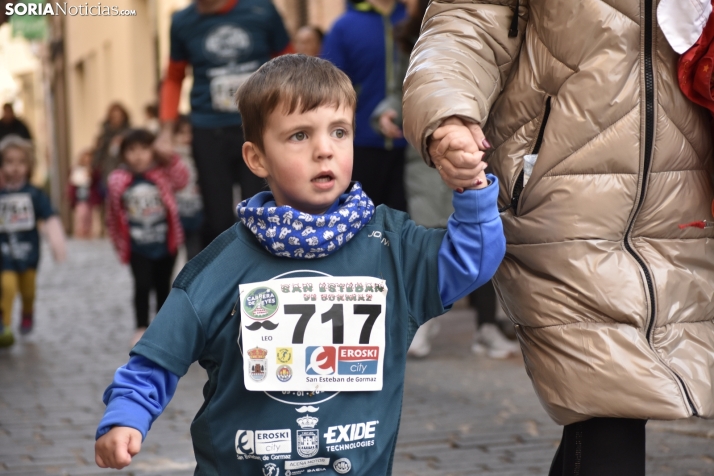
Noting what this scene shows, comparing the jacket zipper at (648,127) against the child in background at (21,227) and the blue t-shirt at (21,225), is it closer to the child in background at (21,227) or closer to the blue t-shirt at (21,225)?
the child in background at (21,227)

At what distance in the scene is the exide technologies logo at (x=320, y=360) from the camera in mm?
2469

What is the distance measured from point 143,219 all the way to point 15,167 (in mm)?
1524

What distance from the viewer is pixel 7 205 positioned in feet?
27.6

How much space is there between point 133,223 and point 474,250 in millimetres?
5616

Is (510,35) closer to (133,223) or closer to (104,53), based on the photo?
(133,223)

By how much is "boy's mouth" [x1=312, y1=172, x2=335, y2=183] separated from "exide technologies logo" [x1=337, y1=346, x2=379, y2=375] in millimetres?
376

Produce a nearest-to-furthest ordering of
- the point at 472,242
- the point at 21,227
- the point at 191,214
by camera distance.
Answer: the point at 472,242, the point at 21,227, the point at 191,214

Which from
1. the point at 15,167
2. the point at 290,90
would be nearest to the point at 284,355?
the point at 290,90

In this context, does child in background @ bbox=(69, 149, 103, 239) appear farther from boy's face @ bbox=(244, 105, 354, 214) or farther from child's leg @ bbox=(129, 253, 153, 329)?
boy's face @ bbox=(244, 105, 354, 214)

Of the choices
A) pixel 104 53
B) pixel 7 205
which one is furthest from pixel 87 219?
pixel 7 205

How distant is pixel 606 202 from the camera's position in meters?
2.46

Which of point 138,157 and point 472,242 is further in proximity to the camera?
point 138,157

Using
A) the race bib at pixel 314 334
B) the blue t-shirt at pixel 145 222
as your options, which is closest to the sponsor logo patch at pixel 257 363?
the race bib at pixel 314 334

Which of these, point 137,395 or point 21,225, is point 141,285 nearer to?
point 21,225
